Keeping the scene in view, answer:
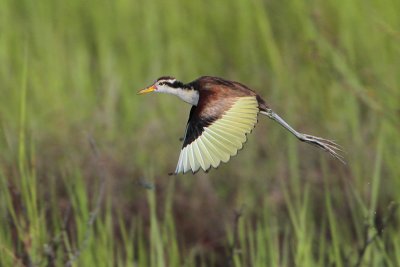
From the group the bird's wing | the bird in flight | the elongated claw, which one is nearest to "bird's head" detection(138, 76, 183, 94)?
the bird in flight

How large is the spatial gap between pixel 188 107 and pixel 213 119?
264 centimetres

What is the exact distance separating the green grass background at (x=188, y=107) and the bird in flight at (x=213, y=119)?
0.97 metres

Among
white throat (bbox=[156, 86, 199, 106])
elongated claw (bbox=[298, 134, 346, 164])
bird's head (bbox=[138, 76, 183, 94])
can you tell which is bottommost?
elongated claw (bbox=[298, 134, 346, 164])

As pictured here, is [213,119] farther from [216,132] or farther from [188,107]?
[188,107]

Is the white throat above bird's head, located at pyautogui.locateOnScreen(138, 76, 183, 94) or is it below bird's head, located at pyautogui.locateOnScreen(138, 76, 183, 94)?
below

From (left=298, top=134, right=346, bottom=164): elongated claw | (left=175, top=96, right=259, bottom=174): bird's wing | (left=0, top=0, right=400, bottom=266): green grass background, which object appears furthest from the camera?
(left=0, top=0, right=400, bottom=266): green grass background

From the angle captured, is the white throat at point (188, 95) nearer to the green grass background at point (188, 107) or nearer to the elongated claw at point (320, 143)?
the elongated claw at point (320, 143)

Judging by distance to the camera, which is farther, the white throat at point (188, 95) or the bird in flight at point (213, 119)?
the white throat at point (188, 95)

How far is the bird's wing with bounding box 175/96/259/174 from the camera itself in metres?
2.17

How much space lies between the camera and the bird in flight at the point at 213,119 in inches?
86.0

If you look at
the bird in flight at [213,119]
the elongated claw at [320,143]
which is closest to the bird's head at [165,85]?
the bird in flight at [213,119]

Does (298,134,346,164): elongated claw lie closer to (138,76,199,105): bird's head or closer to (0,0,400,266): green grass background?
(138,76,199,105): bird's head

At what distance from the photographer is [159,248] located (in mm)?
3102

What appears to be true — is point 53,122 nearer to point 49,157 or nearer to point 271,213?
point 49,157
